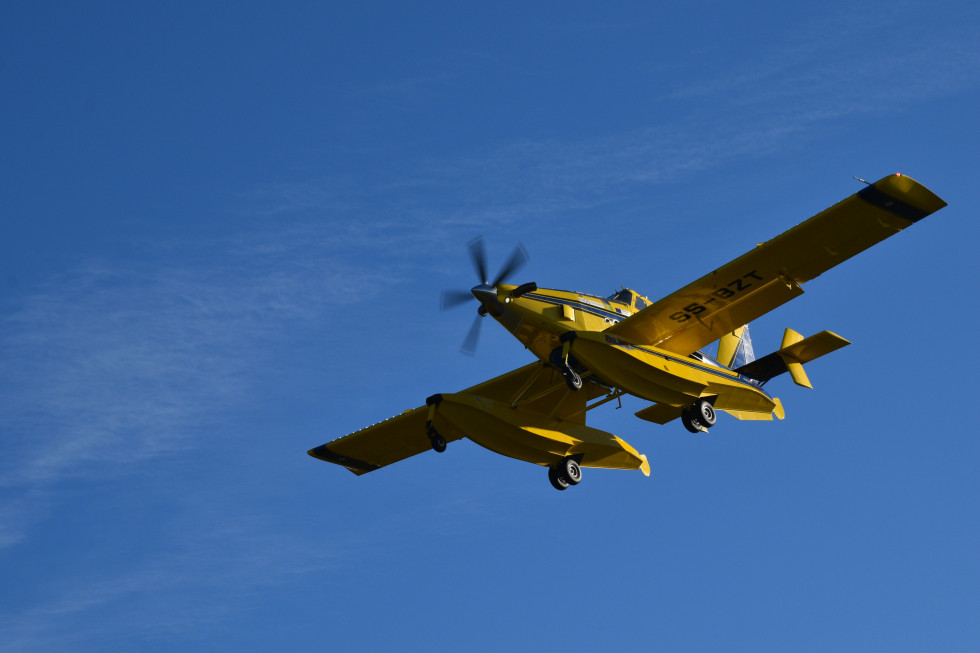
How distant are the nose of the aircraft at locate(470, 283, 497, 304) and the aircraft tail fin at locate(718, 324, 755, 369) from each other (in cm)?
698

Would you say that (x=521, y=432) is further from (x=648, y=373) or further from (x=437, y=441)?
(x=648, y=373)

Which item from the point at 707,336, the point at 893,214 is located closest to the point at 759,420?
the point at 707,336

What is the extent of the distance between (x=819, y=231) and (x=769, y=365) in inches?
236

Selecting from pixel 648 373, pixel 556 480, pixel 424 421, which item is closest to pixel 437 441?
pixel 424 421

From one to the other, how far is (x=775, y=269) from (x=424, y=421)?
10146mm

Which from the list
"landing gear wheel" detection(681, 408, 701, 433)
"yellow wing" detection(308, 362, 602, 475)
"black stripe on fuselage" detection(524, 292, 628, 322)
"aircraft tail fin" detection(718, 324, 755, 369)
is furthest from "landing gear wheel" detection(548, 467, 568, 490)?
"aircraft tail fin" detection(718, 324, 755, 369)

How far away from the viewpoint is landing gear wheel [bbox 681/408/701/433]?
2865 centimetres

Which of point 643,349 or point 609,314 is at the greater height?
point 609,314

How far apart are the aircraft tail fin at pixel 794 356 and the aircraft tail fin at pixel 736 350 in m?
0.38

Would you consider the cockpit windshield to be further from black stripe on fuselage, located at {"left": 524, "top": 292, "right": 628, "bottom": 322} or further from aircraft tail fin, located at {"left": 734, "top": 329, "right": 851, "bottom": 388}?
aircraft tail fin, located at {"left": 734, "top": 329, "right": 851, "bottom": 388}

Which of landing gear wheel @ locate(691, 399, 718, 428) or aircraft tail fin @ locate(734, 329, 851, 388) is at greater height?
aircraft tail fin @ locate(734, 329, 851, 388)

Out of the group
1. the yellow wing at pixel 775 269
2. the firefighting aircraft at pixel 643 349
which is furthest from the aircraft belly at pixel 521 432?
the yellow wing at pixel 775 269

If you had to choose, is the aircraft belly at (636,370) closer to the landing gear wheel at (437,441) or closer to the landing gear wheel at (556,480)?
the landing gear wheel at (556,480)

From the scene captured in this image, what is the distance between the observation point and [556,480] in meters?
30.2
